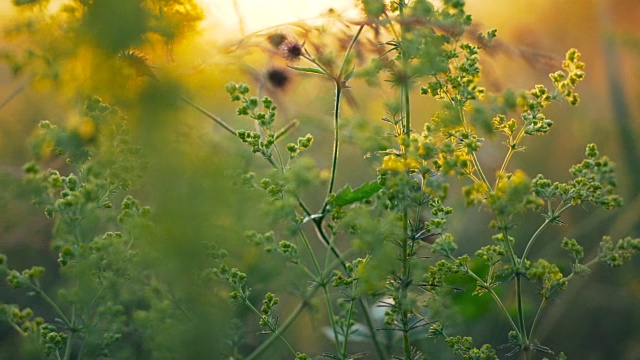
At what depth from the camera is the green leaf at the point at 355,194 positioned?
35.1 inches

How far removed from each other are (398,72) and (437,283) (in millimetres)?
278

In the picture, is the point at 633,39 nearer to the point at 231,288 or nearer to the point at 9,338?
Answer: the point at 231,288

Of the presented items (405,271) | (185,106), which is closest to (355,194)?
(405,271)

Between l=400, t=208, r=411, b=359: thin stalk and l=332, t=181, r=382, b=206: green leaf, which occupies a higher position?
l=332, t=181, r=382, b=206: green leaf

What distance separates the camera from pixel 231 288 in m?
1.00

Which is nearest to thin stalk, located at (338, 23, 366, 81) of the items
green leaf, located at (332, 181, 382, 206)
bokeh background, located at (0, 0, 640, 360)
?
bokeh background, located at (0, 0, 640, 360)

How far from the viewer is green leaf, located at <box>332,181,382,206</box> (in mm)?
893

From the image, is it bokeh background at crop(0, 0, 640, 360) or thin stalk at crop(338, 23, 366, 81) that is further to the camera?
thin stalk at crop(338, 23, 366, 81)

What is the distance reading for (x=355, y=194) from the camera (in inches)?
35.3

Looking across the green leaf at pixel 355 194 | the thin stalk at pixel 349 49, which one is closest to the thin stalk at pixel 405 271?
the green leaf at pixel 355 194

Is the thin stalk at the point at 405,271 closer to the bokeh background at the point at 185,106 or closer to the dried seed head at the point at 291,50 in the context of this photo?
the bokeh background at the point at 185,106

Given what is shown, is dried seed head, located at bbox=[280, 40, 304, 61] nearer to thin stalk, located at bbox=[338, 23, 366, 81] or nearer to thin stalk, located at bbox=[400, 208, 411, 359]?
thin stalk, located at bbox=[338, 23, 366, 81]

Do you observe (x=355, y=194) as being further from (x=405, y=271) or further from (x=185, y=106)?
(x=185, y=106)

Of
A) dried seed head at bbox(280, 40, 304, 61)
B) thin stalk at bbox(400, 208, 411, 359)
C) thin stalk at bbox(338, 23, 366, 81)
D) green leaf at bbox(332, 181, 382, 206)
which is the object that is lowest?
thin stalk at bbox(400, 208, 411, 359)
